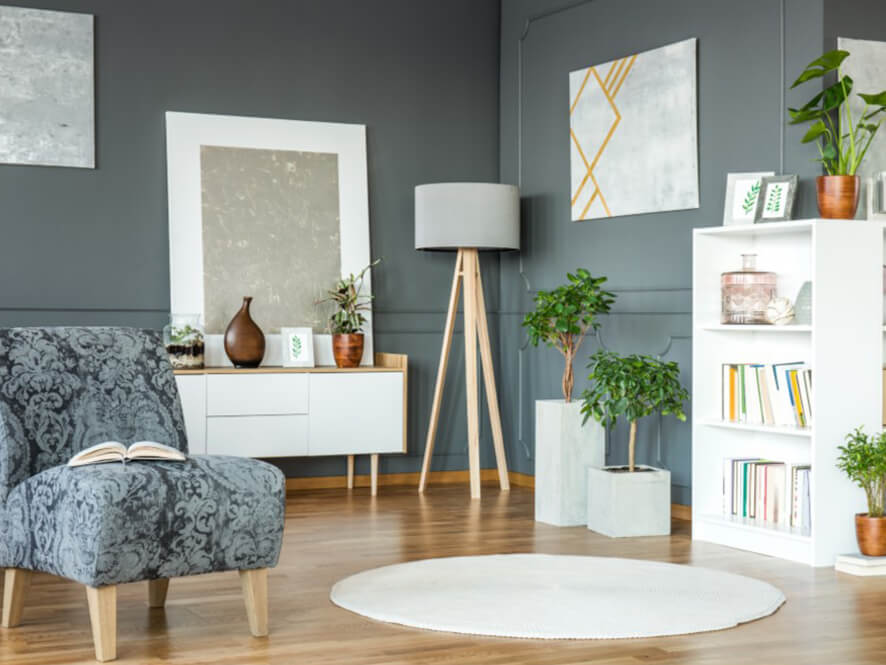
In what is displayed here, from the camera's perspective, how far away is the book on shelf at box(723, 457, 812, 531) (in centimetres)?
461

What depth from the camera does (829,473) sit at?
14.4 feet

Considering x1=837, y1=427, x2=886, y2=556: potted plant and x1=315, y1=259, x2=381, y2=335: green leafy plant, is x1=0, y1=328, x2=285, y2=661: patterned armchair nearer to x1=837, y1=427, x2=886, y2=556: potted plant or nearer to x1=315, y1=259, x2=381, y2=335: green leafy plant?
x1=837, y1=427, x2=886, y2=556: potted plant

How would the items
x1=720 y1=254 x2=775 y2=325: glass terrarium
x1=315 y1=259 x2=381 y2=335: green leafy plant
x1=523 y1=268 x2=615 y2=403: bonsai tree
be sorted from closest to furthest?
x1=720 y1=254 x2=775 y2=325: glass terrarium, x1=523 y1=268 x2=615 y2=403: bonsai tree, x1=315 y1=259 x2=381 y2=335: green leafy plant

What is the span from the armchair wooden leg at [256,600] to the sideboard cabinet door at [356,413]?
2.78 m

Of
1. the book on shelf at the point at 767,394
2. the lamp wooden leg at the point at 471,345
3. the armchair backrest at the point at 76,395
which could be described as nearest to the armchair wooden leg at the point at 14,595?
the armchair backrest at the point at 76,395

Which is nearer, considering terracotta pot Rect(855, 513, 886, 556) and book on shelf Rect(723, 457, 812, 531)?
terracotta pot Rect(855, 513, 886, 556)

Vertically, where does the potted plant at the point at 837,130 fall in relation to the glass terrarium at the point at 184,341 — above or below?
above

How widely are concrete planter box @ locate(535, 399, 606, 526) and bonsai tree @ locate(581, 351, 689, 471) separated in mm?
180

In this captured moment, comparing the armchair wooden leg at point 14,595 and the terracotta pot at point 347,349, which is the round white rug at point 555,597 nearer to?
the armchair wooden leg at point 14,595

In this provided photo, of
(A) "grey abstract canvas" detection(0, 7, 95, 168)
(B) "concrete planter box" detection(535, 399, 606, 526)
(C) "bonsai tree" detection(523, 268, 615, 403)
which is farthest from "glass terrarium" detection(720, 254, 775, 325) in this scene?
(A) "grey abstract canvas" detection(0, 7, 95, 168)

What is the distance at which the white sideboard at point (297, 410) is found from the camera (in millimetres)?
5875

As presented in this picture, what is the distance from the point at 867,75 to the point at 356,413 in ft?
9.66

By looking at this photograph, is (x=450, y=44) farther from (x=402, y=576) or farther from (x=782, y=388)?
(x=402, y=576)

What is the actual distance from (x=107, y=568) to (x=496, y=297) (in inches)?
168
